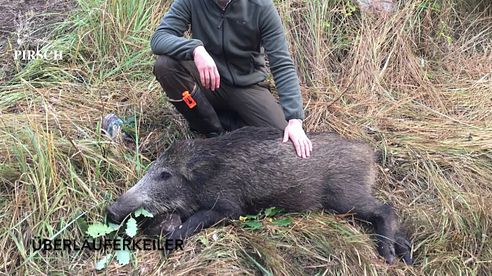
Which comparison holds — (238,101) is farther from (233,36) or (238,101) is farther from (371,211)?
(371,211)

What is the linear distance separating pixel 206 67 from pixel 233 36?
18.0 inches

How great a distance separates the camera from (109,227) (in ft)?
11.5

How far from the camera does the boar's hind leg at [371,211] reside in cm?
375

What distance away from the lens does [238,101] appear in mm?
4363

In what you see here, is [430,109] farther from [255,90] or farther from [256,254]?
[256,254]

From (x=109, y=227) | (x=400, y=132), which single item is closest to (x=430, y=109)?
(x=400, y=132)

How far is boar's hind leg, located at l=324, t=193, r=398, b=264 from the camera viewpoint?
3.75 m

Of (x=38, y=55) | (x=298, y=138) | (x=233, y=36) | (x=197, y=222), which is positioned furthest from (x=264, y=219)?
(x=38, y=55)

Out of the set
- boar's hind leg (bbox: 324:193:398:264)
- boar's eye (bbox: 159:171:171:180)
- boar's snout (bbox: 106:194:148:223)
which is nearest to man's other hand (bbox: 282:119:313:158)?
boar's hind leg (bbox: 324:193:398:264)

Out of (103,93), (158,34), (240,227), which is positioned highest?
(158,34)

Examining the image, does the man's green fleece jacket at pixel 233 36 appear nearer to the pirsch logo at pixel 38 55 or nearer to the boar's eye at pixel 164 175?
the boar's eye at pixel 164 175

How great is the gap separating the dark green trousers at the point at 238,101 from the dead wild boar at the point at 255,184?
361 mm

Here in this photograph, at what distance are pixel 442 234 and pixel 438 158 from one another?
2.62 feet

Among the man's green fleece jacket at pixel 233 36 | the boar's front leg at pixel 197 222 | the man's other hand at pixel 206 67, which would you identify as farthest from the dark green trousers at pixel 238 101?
the boar's front leg at pixel 197 222
